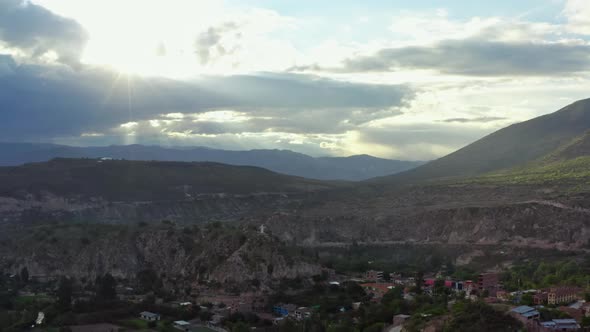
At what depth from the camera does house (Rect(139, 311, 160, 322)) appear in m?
56.5

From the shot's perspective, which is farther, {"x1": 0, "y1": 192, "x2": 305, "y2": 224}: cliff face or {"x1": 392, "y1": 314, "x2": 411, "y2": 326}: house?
{"x1": 0, "y1": 192, "x2": 305, "y2": 224}: cliff face

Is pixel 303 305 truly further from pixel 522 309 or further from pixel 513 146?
pixel 513 146

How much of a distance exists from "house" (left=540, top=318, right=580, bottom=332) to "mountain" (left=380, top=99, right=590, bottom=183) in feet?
374

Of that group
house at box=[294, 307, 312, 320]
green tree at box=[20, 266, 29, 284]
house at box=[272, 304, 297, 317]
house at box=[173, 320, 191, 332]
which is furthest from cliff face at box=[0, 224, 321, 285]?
house at box=[173, 320, 191, 332]

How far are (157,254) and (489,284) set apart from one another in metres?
36.7

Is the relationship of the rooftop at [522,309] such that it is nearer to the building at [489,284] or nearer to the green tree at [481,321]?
the green tree at [481,321]

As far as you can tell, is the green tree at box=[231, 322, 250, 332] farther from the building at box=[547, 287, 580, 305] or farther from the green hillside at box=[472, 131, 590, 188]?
the green hillside at box=[472, 131, 590, 188]

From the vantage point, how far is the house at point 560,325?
36.8 metres

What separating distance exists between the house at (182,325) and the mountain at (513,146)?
102 metres

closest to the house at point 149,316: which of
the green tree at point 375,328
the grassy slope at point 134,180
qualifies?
the green tree at point 375,328

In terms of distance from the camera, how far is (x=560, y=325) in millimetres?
37594

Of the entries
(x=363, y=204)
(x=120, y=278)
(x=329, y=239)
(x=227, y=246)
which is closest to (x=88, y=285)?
(x=120, y=278)

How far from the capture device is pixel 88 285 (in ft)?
236

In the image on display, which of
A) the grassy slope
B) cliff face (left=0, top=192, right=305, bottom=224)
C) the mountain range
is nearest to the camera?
the mountain range
